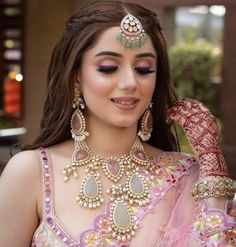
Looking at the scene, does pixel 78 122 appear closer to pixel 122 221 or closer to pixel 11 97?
pixel 122 221

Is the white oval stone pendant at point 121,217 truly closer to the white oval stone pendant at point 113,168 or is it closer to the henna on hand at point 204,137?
the white oval stone pendant at point 113,168

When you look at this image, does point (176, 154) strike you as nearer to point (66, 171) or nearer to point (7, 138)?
point (66, 171)

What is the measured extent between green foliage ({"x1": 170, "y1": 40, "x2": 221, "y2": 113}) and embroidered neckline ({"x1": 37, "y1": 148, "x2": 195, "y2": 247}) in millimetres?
4643

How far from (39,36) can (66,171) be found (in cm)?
424

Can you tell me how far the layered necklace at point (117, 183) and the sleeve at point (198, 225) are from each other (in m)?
0.09

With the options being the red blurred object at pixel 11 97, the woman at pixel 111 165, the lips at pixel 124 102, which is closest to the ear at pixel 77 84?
the woman at pixel 111 165

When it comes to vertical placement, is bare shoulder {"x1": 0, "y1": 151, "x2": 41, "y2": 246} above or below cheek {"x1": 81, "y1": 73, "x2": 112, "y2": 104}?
below

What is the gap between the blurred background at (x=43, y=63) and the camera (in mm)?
5031

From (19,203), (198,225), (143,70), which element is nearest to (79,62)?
(143,70)

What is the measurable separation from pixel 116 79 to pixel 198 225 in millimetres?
398

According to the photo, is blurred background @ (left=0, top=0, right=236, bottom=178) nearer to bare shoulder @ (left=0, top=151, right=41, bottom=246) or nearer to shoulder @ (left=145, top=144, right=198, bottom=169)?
shoulder @ (left=145, top=144, right=198, bottom=169)

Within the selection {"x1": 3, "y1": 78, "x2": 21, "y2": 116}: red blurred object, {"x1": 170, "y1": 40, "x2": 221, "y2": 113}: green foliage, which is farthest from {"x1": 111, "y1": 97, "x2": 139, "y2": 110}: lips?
{"x1": 170, "y1": 40, "x2": 221, "y2": 113}: green foliage

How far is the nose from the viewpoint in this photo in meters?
1.52

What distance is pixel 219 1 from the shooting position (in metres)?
4.47
